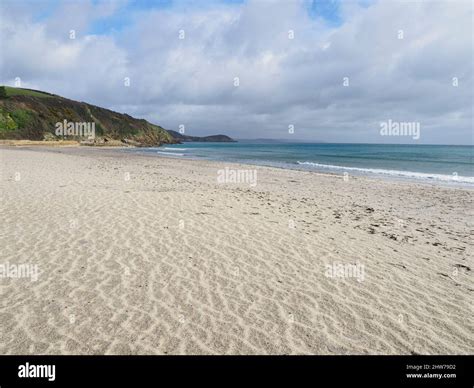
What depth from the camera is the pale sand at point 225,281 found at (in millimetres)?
4570

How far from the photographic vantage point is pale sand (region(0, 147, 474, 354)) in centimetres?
457

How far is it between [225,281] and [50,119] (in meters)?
97.8

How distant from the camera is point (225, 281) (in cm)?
640

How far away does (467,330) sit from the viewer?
502 centimetres

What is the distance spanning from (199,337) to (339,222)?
8.46 metres

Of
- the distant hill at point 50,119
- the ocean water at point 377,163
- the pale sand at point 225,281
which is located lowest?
the pale sand at point 225,281

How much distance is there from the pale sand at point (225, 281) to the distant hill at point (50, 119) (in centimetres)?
7809

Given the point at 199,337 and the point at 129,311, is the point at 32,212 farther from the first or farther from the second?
the point at 199,337

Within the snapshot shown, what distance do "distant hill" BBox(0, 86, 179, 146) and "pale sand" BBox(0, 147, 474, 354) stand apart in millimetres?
78091

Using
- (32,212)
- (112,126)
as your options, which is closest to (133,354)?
(32,212)
